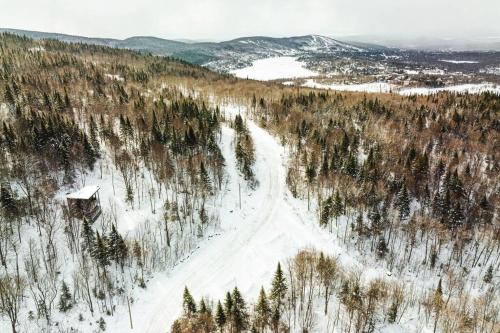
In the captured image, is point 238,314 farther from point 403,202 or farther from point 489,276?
point 489,276

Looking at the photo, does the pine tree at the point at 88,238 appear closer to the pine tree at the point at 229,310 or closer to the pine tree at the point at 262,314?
the pine tree at the point at 229,310

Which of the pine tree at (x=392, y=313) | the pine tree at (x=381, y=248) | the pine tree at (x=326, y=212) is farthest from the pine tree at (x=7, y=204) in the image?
the pine tree at (x=381, y=248)

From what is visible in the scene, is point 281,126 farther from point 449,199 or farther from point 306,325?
point 306,325

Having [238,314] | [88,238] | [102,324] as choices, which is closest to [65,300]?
[102,324]

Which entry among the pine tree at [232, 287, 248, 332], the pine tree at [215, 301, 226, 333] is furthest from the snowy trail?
the pine tree at [215, 301, 226, 333]

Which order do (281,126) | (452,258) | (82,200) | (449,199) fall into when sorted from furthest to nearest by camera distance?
(281,126)
(449,199)
(452,258)
(82,200)

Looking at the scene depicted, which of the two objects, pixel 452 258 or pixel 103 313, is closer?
pixel 103 313

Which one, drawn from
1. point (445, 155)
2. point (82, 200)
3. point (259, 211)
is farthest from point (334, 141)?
point (82, 200)
